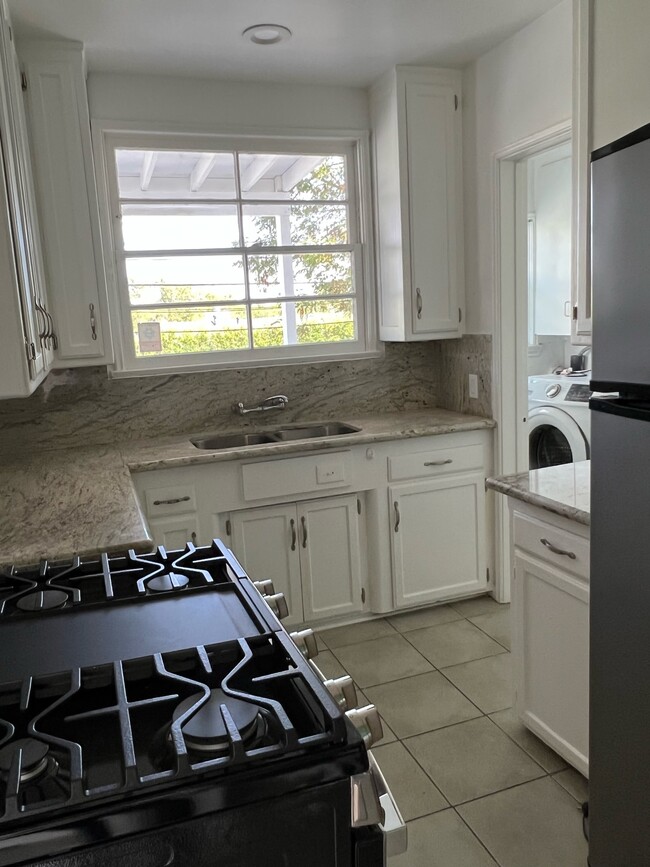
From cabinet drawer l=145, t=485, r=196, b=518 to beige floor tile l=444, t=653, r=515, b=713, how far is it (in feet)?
4.17

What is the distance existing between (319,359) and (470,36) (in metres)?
1.60

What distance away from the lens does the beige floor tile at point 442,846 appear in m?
1.85

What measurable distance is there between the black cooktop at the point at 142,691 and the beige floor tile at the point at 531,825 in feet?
4.10

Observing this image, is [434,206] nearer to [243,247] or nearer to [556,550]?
[243,247]

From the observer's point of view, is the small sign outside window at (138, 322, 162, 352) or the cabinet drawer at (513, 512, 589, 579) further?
the small sign outside window at (138, 322, 162, 352)

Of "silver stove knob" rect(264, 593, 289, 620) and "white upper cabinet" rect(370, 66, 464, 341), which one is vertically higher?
"white upper cabinet" rect(370, 66, 464, 341)

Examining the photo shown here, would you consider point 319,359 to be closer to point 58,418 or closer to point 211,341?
point 211,341

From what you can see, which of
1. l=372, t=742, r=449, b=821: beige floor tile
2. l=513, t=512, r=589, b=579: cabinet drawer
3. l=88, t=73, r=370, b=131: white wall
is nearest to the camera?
l=513, t=512, r=589, b=579: cabinet drawer

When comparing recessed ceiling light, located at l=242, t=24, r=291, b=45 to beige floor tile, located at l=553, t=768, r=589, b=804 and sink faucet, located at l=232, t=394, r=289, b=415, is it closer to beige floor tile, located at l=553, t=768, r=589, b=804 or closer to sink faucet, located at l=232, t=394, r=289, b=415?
sink faucet, located at l=232, t=394, r=289, b=415

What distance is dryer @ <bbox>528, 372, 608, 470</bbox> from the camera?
428cm

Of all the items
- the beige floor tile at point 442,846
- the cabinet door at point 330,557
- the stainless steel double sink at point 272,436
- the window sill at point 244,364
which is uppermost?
the window sill at point 244,364

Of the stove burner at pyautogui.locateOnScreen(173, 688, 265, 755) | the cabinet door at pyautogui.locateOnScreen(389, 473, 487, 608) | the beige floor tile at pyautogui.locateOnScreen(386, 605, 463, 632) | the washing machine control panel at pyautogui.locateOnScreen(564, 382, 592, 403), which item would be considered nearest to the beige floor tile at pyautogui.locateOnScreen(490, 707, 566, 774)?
the beige floor tile at pyautogui.locateOnScreen(386, 605, 463, 632)

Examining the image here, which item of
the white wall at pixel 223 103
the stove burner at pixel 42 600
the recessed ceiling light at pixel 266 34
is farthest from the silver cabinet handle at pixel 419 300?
the stove burner at pixel 42 600

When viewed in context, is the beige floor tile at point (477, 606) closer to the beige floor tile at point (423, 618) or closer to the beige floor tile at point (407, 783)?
the beige floor tile at point (423, 618)
